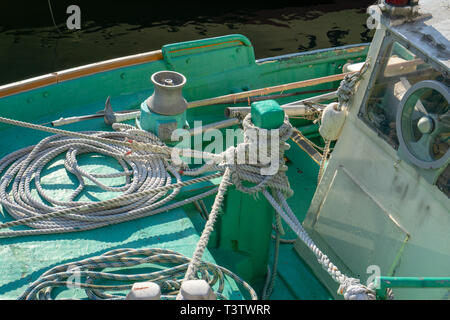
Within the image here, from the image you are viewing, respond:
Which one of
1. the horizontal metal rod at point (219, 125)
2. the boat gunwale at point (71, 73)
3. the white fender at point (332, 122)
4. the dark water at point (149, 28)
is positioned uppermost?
the white fender at point (332, 122)

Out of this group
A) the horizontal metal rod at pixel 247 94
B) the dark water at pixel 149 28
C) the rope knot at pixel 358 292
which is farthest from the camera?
the dark water at pixel 149 28

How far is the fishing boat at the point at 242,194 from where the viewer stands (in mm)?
2941

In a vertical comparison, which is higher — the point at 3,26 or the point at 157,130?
the point at 157,130

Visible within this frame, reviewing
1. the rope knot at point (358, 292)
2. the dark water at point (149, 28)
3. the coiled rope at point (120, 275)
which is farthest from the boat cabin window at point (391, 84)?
the dark water at point (149, 28)

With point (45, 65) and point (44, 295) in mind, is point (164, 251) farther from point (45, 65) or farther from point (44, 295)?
point (45, 65)

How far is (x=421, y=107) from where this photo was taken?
2.92 meters

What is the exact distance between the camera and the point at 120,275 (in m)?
3.03

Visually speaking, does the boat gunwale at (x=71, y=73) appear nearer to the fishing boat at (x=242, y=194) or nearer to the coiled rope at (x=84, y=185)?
the fishing boat at (x=242, y=194)

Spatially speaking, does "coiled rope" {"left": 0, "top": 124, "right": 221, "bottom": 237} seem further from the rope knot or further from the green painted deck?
the rope knot

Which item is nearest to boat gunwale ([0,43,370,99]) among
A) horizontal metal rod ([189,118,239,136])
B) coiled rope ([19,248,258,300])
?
horizontal metal rod ([189,118,239,136])

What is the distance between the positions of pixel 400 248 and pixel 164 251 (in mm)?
1434

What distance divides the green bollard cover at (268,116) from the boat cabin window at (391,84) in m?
0.61

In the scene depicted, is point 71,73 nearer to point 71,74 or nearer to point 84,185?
point 71,74
